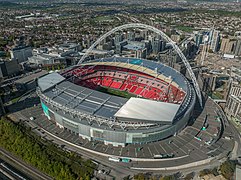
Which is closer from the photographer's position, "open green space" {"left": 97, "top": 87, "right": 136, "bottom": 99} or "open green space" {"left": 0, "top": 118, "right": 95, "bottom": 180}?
"open green space" {"left": 0, "top": 118, "right": 95, "bottom": 180}

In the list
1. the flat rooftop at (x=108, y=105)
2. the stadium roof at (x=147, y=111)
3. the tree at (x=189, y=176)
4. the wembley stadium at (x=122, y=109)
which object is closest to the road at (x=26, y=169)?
the wembley stadium at (x=122, y=109)

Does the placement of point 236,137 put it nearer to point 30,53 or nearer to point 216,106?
point 216,106

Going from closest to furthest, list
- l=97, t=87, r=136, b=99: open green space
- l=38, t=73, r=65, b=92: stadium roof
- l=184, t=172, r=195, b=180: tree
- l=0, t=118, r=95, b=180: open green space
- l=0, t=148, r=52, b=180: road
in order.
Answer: l=0, t=118, r=95, b=180: open green space < l=184, t=172, r=195, b=180: tree < l=0, t=148, r=52, b=180: road < l=38, t=73, r=65, b=92: stadium roof < l=97, t=87, r=136, b=99: open green space

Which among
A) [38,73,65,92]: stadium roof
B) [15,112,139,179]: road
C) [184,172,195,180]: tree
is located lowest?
[184,172,195,180]: tree

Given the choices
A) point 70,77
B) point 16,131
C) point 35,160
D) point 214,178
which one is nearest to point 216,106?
point 214,178

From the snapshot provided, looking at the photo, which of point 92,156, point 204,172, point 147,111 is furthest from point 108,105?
point 204,172

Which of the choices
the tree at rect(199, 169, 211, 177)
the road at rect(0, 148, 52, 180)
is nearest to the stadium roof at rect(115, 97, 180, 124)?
the tree at rect(199, 169, 211, 177)

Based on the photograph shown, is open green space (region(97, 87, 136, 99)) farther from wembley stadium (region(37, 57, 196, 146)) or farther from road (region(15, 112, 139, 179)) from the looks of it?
road (region(15, 112, 139, 179))
